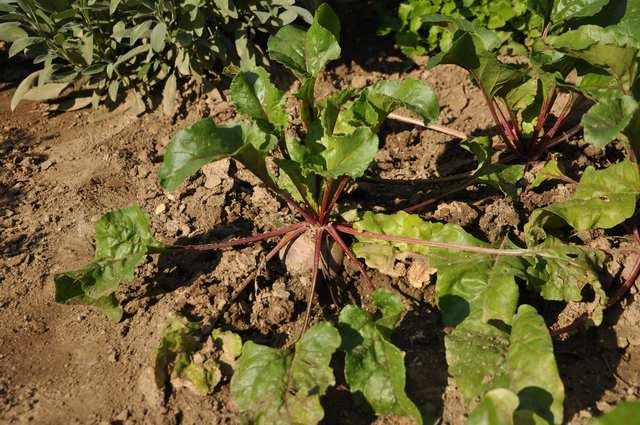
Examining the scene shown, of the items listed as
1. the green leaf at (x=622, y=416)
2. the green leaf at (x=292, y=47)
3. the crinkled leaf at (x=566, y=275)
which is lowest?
the crinkled leaf at (x=566, y=275)

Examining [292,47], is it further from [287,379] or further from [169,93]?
[287,379]

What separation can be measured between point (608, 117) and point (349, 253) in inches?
47.2

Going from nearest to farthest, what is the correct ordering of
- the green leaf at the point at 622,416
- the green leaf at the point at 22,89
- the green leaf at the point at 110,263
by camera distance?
the green leaf at the point at 622,416 → the green leaf at the point at 110,263 → the green leaf at the point at 22,89

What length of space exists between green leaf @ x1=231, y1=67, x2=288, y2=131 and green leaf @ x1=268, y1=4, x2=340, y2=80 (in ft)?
0.47

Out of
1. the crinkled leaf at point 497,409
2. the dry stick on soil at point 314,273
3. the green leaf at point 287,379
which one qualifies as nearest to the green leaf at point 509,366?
the crinkled leaf at point 497,409

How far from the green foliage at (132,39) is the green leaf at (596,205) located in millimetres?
1719

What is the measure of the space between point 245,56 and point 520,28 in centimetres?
169

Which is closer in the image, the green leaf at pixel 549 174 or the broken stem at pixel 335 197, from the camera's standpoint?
the broken stem at pixel 335 197

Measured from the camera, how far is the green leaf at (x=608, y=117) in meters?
2.66

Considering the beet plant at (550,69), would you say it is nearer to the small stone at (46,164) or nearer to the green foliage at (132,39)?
the green foliage at (132,39)

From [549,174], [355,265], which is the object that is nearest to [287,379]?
[355,265]

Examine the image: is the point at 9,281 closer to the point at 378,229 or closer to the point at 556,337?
the point at 378,229

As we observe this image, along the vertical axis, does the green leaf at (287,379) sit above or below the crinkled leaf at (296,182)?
below

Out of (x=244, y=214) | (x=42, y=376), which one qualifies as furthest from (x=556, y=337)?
(x=42, y=376)
